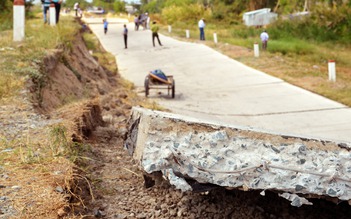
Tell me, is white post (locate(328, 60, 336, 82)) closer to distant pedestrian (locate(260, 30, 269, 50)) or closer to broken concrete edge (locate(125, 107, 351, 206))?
distant pedestrian (locate(260, 30, 269, 50))

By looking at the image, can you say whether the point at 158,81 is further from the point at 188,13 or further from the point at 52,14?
the point at 188,13

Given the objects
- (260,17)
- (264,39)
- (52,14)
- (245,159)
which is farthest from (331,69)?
(260,17)

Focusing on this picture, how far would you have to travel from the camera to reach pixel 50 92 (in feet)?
28.9

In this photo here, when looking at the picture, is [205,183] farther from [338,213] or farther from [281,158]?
[338,213]

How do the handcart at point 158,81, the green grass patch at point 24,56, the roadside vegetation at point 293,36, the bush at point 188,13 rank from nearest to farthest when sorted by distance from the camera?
the green grass patch at point 24,56
the handcart at point 158,81
the roadside vegetation at point 293,36
the bush at point 188,13

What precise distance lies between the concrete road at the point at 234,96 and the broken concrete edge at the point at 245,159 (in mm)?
979

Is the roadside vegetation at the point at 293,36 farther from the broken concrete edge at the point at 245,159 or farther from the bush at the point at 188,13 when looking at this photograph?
the broken concrete edge at the point at 245,159

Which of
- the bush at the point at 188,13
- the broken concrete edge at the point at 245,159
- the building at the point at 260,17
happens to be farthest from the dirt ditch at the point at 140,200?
the bush at the point at 188,13

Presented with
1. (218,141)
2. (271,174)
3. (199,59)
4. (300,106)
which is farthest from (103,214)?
(199,59)

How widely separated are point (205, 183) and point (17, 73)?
508 cm

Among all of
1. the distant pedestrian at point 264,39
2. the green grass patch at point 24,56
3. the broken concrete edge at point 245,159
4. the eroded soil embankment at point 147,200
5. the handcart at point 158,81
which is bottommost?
the eroded soil embankment at point 147,200

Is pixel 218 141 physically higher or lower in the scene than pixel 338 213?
higher

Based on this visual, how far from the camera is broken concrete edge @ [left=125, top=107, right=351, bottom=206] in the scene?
159 inches

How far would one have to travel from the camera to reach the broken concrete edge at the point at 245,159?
4.03 meters
